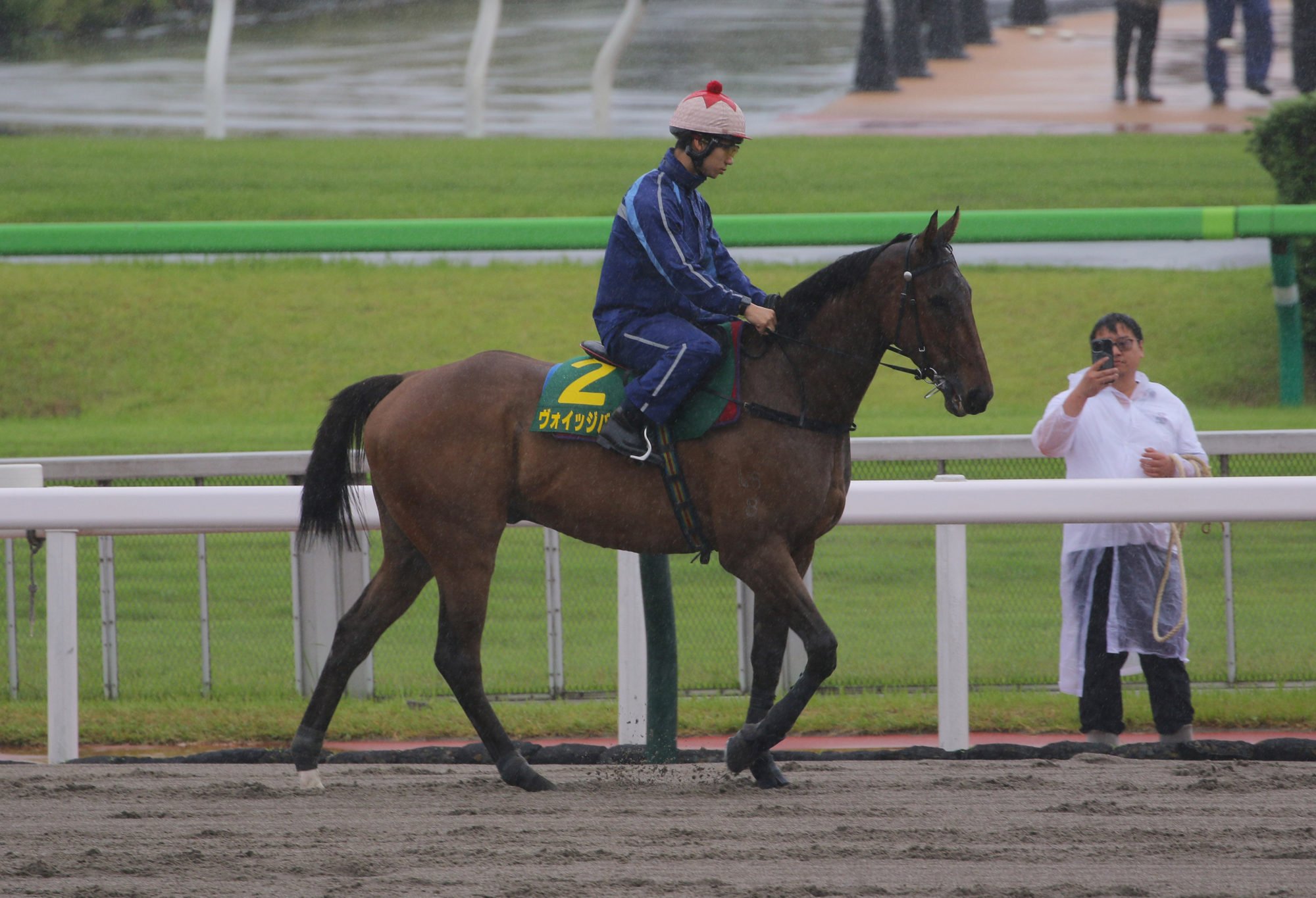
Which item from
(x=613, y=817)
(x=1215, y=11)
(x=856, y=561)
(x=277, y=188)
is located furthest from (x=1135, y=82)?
(x=613, y=817)

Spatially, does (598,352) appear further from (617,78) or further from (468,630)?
(617,78)

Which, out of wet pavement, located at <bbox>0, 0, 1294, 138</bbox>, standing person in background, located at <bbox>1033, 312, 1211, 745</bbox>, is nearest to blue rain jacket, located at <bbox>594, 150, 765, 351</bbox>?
standing person in background, located at <bbox>1033, 312, 1211, 745</bbox>

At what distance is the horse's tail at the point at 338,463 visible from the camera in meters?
3.96

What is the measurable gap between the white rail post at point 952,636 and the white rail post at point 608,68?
27.0ft

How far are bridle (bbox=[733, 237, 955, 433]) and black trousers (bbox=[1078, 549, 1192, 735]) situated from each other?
1.16 metres

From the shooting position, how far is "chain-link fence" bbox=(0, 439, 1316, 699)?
5.21 m

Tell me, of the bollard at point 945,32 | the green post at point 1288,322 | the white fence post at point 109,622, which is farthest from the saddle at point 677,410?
the bollard at point 945,32

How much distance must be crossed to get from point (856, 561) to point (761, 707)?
6.58 ft

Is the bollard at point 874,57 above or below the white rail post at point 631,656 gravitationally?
above

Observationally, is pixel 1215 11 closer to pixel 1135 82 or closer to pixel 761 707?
pixel 1135 82

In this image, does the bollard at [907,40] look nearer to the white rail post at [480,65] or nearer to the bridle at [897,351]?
the white rail post at [480,65]

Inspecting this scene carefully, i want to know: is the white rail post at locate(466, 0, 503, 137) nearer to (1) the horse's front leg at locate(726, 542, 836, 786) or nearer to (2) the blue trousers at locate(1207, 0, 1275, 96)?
(2) the blue trousers at locate(1207, 0, 1275, 96)

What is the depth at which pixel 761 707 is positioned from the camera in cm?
378

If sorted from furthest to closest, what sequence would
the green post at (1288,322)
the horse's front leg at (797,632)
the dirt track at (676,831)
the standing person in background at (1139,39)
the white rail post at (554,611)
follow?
the standing person in background at (1139,39), the green post at (1288,322), the white rail post at (554,611), the horse's front leg at (797,632), the dirt track at (676,831)
